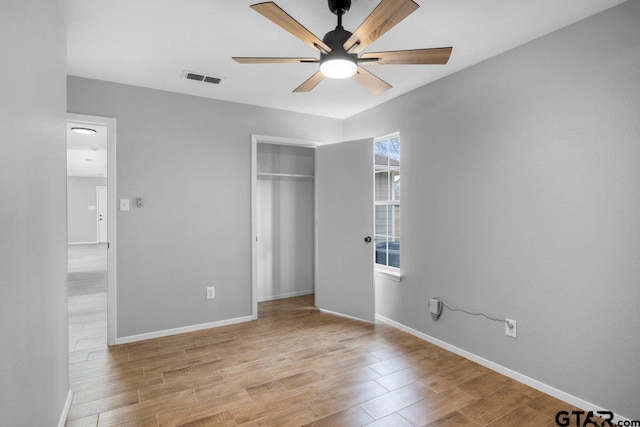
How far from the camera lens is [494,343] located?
2.69 metres

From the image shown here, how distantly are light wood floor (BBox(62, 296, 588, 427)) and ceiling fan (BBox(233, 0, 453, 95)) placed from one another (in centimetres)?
214

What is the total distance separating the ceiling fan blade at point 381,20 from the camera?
147 centimetres

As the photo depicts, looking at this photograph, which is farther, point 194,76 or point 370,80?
point 194,76

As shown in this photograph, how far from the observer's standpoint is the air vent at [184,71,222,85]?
3.05m

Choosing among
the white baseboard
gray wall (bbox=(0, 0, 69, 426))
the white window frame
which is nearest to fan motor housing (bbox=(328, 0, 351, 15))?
gray wall (bbox=(0, 0, 69, 426))

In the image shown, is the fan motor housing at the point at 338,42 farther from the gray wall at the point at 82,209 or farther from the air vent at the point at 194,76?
the gray wall at the point at 82,209

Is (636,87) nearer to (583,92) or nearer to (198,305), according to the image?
(583,92)

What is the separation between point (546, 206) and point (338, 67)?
1742 millimetres

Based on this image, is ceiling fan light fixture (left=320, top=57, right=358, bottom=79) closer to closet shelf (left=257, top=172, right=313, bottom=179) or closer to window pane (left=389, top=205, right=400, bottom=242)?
window pane (left=389, top=205, right=400, bottom=242)

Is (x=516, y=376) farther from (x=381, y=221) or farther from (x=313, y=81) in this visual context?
(x=313, y=81)

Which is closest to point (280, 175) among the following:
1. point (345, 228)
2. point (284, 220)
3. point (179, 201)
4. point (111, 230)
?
point (284, 220)

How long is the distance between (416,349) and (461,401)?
2.78 feet

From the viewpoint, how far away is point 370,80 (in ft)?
7.48

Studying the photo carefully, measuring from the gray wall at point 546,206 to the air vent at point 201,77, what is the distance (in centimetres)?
203
